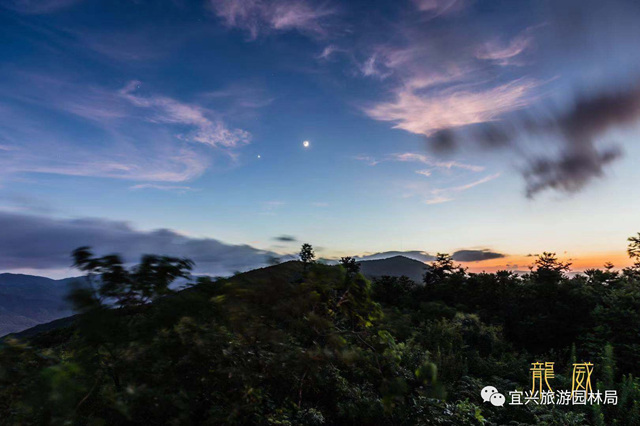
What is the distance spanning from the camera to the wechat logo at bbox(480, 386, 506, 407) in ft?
18.5

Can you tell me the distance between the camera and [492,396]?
5.75 meters

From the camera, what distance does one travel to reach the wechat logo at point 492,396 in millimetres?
5629

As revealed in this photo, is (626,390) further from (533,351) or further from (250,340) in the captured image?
(250,340)

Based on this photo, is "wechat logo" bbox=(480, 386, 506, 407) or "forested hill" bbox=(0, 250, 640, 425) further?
"wechat logo" bbox=(480, 386, 506, 407)

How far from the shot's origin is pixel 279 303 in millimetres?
3133

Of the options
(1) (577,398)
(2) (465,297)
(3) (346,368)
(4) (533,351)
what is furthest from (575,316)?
(3) (346,368)

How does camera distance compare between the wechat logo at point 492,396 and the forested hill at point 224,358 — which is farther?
the wechat logo at point 492,396

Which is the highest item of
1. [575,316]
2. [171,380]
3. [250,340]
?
[250,340]

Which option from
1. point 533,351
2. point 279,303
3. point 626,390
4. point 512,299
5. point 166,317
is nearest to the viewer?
point 166,317

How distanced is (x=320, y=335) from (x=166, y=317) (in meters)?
1.50

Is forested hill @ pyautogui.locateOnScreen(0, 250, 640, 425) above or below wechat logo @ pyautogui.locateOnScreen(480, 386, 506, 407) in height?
above

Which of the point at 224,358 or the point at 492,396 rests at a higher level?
the point at 224,358

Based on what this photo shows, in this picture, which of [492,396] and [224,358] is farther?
[492,396]

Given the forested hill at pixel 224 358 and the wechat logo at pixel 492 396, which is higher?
the forested hill at pixel 224 358
